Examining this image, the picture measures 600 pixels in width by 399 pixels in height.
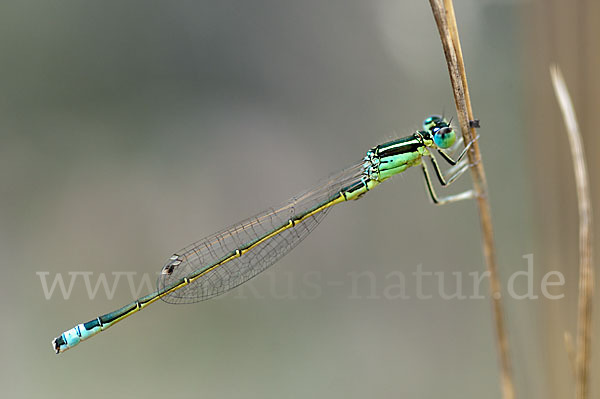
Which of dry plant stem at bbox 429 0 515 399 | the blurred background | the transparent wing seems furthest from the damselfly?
the blurred background

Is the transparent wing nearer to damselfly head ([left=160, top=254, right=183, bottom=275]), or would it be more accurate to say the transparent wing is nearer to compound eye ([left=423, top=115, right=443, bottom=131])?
damselfly head ([left=160, top=254, right=183, bottom=275])

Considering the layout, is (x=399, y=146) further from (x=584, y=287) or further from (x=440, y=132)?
(x=584, y=287)

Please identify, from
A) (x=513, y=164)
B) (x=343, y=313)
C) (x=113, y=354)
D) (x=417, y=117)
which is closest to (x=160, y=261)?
(x=113, y=354)

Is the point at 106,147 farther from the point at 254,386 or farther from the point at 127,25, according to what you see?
the point at 254,386

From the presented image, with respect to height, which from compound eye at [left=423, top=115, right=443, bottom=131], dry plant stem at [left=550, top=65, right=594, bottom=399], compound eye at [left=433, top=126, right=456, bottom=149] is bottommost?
dry plant stem at [left=550, top=65, right=594, bottom=399]

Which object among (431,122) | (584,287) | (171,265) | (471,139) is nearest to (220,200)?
(171,265)
